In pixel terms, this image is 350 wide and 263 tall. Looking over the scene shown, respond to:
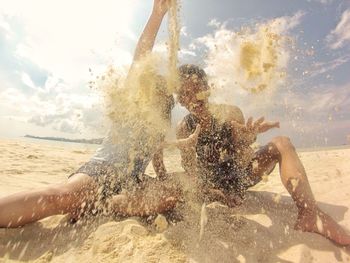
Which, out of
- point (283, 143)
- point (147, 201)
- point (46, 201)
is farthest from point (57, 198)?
point (283, 143)

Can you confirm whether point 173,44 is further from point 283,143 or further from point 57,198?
point 57,198

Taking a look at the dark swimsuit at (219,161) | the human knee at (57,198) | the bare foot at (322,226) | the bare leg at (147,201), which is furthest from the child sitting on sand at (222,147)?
the human knee at (57,198)

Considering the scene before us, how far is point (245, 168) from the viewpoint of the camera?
362cm

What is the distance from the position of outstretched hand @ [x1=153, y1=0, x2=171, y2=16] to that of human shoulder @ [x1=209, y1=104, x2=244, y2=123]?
1332 mm

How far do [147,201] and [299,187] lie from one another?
1374mm

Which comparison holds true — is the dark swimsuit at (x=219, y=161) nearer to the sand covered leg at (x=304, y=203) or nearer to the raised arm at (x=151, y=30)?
the sand covered leg at (x=304, y=203)

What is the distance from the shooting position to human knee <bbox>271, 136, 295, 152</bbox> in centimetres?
337

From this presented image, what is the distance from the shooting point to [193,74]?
360 centimetres

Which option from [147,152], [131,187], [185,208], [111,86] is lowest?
[185,208]

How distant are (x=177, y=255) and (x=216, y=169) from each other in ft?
4.84

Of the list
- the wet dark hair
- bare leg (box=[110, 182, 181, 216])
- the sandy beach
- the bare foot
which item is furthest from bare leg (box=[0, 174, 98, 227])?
the bare foot

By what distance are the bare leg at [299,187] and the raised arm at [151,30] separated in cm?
171

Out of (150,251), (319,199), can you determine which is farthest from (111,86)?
(319,199)

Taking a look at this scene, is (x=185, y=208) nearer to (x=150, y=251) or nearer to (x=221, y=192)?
(x=221, y=192)
